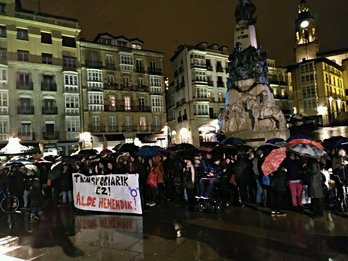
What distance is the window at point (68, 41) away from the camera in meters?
47.4

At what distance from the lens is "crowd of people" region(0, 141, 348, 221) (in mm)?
8609

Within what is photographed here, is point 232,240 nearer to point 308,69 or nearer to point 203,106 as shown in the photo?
point 203,106

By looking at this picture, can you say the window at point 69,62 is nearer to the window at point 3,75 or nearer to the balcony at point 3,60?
the balcony at point 3,60

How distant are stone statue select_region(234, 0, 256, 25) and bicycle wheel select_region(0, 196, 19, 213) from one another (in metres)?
19.9

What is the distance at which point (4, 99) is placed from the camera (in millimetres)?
41750

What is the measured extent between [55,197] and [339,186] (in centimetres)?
1007

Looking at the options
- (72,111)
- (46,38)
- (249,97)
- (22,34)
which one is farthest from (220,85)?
(249,97)

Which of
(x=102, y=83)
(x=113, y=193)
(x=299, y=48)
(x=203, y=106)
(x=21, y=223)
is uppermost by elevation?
(x=299, y=48)

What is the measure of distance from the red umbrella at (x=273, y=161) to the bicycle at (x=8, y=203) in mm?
8860

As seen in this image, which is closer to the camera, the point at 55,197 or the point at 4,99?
the point at 55,197

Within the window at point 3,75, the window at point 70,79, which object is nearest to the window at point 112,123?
the window at point 70,79

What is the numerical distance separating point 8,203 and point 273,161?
373 inches

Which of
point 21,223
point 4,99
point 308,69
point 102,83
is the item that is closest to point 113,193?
point 21,223

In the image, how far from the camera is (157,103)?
55844 millimetres
